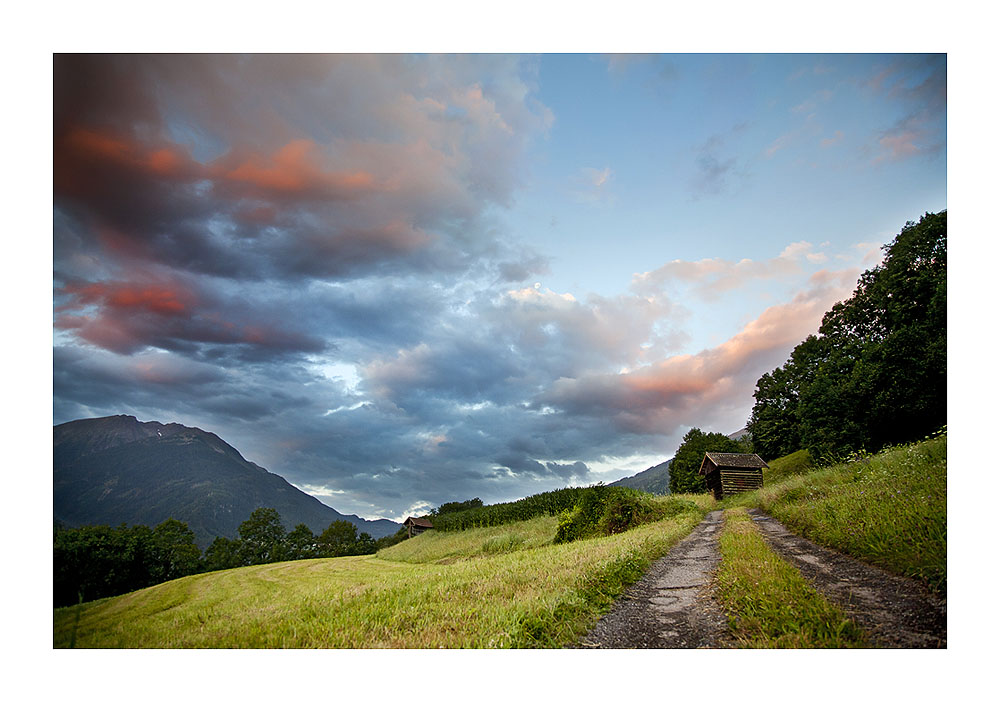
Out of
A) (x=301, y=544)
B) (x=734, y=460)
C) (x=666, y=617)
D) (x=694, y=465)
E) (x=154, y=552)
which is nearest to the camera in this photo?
(x=666, y=617)

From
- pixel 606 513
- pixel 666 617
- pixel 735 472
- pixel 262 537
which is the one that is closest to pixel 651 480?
pixel 606 513

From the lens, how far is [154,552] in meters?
4.88

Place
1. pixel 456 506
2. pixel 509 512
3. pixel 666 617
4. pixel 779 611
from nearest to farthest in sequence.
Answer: pixel 779 611 → pixel 666 617 → pixel 456 506 → pixel 509 512

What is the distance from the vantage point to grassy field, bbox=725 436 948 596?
384cm

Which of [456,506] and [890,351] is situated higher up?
[890,351]

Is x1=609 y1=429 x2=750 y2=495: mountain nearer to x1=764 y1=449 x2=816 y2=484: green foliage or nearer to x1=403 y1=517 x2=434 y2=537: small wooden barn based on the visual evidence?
x1=403 y1=517 x2=434 y2=537: small wooden barn

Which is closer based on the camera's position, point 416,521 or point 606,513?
point 416,521

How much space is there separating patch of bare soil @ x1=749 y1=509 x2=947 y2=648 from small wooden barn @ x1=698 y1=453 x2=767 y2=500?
14.8m

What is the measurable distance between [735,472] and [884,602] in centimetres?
1684

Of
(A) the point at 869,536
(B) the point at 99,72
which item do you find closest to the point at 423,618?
(A) the point at 869,536

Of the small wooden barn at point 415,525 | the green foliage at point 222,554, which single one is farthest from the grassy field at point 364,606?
the small wooden barn at point 415,525

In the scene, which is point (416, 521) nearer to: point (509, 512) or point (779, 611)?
point (509, 512)

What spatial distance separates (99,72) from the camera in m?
5.30

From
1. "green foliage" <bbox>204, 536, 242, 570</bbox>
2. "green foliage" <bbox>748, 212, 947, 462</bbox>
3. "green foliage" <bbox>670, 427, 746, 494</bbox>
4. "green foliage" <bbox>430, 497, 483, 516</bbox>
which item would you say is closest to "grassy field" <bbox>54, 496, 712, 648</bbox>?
"green foliage" <bbox>204, 536, 242, 570</bbox>
